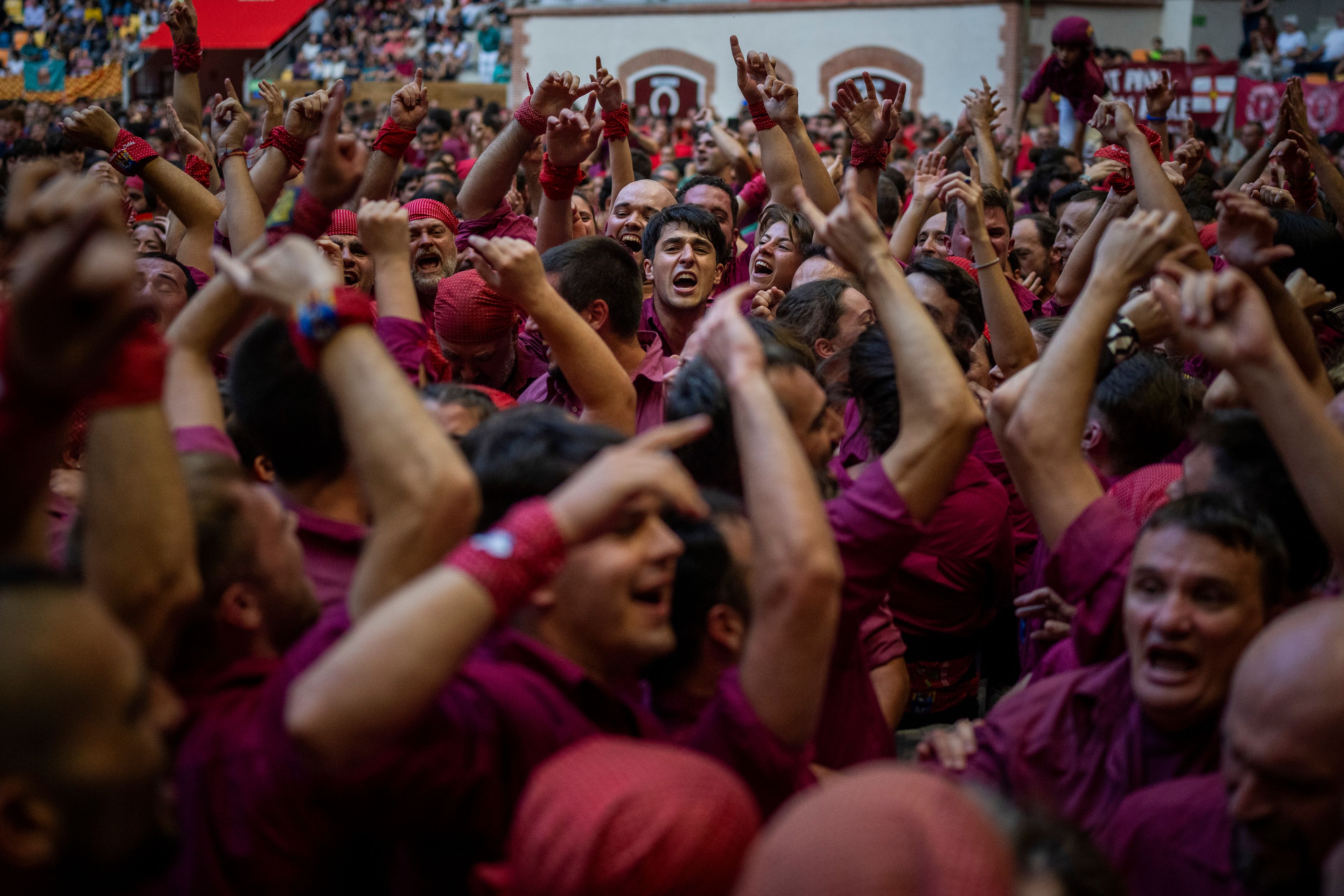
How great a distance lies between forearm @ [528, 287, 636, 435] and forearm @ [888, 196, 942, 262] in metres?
2.11

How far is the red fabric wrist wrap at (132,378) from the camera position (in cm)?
164

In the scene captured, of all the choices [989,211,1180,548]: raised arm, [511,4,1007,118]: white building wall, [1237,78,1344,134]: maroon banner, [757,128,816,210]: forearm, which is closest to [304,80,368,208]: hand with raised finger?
[989,211,1180,548]: raised arm

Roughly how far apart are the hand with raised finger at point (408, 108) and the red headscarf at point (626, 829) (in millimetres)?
3718

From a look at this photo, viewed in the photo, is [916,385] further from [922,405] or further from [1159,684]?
[1159,684]

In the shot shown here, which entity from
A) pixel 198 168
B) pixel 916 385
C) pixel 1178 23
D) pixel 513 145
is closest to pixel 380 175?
pixel 513 145

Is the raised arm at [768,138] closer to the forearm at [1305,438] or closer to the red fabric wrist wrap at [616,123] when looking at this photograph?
the red fabric wrist wrap at [616,123]

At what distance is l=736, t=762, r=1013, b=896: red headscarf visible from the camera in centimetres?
117

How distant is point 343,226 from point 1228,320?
373 cm

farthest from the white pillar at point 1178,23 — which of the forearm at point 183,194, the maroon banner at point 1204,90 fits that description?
the forearm at point 183,194

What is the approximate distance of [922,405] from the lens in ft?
7.66

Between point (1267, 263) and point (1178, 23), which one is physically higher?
point (1178, 23)

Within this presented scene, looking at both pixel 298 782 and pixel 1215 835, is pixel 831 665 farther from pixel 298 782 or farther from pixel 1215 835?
pixel 298 782

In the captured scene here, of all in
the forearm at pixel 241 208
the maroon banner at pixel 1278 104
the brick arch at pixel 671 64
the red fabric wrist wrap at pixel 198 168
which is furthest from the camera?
the brick arch at pixel 671 64

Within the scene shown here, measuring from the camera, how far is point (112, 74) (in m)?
19.5
